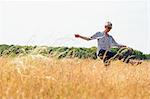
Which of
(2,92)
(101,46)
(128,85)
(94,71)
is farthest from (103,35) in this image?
(2,92)

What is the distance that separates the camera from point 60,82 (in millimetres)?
3959

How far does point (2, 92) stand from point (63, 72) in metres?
1.39

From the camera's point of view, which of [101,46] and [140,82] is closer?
[140,82]

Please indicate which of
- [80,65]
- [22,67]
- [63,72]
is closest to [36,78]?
[22,67]

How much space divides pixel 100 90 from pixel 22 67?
0.81 metres

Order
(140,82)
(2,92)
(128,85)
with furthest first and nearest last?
(140,82) → (128,85) → (2,92)

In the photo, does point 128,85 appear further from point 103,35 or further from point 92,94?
point 103,35

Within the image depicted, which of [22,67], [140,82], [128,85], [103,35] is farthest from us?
[103,35]

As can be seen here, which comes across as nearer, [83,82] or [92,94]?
[92,94]

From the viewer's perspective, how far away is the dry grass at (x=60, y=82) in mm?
3447

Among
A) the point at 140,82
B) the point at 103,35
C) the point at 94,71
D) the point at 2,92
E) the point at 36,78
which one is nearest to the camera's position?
the point at 2,92

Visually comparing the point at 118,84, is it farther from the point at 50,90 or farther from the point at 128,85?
the point at 50,90

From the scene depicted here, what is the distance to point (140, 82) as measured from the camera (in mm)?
4918

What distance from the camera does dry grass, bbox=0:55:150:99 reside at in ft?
11.3
